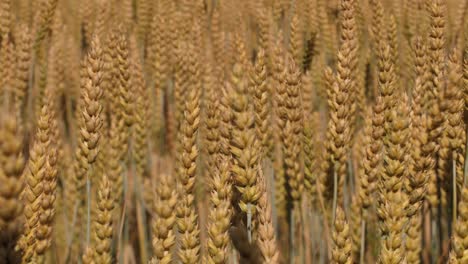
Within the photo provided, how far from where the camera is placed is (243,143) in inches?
27.6

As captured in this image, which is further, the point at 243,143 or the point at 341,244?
the point at 341,244

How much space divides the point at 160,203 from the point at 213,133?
0.97ft

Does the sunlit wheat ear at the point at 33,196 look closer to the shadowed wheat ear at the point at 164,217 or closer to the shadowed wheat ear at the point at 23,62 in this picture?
the shadowed wheat ear at the point at 164,217

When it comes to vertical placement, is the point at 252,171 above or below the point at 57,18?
below

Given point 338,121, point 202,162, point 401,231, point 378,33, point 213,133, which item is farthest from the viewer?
point 202,162

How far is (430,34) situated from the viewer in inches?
48.4

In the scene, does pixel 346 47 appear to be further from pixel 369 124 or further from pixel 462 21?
pixel 462 21

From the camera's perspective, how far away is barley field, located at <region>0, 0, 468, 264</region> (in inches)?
29.8

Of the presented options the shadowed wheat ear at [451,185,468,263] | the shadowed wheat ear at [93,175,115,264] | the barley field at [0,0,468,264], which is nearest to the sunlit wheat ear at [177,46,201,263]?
the barley field at [0,0,468,264]

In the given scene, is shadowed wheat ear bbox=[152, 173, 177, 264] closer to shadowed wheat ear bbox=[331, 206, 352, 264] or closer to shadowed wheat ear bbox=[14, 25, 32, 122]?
shadowed wheat ear bbox=[331, 206, 352, 264]

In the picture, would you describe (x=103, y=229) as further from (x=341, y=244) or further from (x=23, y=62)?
(x=23, y=62)

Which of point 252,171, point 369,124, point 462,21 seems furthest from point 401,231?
point 462,21

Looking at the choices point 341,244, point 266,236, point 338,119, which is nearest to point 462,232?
point 341,244

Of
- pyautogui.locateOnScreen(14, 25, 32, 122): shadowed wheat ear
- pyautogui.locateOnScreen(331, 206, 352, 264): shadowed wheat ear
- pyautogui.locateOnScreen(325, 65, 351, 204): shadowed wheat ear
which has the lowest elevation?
pyautogui.locateOnScreen(331, 206, 352, 264): shadowed wheat ear
